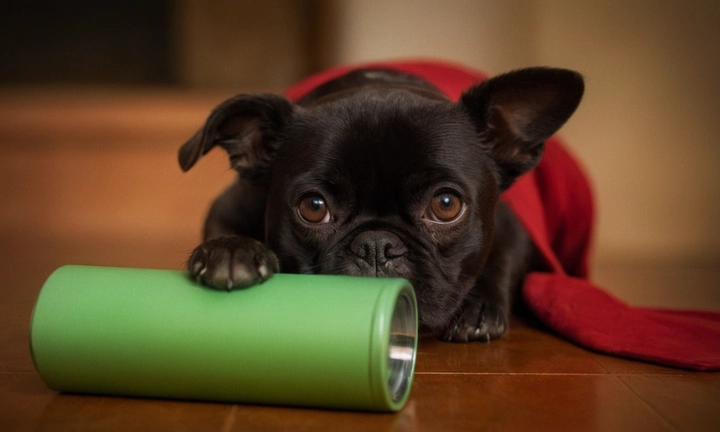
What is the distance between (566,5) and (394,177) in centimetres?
289

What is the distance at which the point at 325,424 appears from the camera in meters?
1.46

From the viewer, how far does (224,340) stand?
1.47 metres

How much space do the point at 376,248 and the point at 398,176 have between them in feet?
0.61

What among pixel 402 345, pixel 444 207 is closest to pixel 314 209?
pixel 444 207

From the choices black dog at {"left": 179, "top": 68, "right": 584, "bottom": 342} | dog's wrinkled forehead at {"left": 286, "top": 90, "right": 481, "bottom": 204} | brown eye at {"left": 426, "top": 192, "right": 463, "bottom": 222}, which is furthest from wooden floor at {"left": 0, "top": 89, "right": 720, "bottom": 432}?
dog's wrinkled forehead at {"left": 286, "top": 90, "right": 481, "bottom": 204}

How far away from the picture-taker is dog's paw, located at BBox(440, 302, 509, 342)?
2133 millimetres

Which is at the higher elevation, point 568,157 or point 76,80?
point 568,157

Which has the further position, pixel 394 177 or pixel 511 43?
pixel 511 43

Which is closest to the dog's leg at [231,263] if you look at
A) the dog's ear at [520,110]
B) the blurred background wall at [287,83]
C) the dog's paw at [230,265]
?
the dog's paw at [230,265]

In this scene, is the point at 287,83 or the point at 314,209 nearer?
the point at 314,209

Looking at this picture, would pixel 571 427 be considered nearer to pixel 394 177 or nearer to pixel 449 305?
pixel 449 305

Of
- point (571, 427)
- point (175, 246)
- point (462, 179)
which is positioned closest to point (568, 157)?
point (462, 179)

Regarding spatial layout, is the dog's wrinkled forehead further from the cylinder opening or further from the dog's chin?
A: the cylinder opening

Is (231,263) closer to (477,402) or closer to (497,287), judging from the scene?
(477,402)
